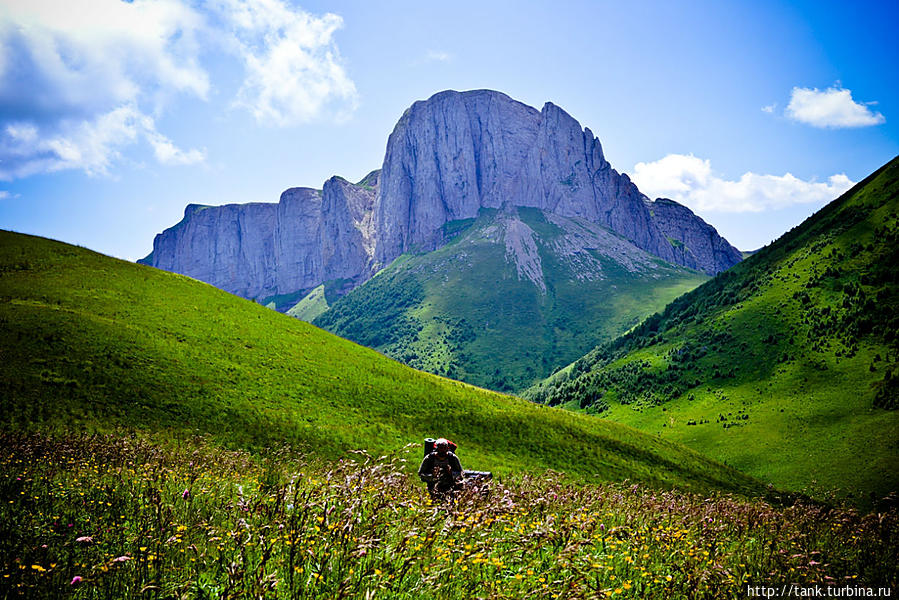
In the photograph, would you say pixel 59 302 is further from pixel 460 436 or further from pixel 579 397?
pixel 579 397

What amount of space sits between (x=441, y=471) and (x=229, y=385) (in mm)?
28090

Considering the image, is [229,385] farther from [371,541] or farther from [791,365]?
[791,365]

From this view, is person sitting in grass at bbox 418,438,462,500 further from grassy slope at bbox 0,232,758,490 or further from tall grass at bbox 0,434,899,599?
grassy slope at bbox 0,232,758,490

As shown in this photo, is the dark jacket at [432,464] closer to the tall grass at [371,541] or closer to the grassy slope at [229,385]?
the tall grass at [371,541]

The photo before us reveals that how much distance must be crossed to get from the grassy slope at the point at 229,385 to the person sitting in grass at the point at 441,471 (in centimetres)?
1697

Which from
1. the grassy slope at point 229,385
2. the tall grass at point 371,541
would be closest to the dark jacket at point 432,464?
the tall grass at point 371,541

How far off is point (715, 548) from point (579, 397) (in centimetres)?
12563

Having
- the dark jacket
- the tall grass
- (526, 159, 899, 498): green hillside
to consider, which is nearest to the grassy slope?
the dark jacket

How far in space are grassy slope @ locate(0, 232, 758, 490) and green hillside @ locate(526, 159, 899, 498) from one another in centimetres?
3426

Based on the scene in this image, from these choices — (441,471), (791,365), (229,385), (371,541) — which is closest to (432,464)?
(441,471)

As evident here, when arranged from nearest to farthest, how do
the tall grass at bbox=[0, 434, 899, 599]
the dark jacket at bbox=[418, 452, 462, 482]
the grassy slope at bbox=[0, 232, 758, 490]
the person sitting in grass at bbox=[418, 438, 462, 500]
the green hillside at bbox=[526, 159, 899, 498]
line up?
the tall grass at bbox=[0, 434, 899, 599] → the person sitting in grass at bbox=[418, 438, 462, 500] → the dark jacket at bbox=[418, 452, 462, 482] → the grassy slope at bbox=[0, 232, 758, 490] → the green hillside at bbox=[526, 159, 899, 498]

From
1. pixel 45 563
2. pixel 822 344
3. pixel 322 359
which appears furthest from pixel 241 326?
pixel 822 344

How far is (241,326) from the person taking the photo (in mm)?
46562

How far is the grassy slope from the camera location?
92.4 ft
